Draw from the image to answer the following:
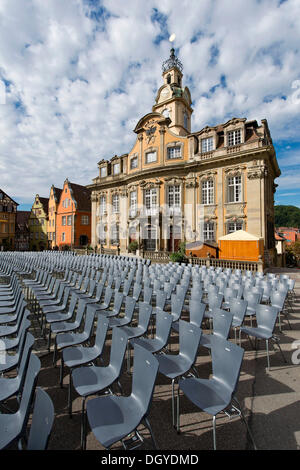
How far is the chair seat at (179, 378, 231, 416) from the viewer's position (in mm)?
2443

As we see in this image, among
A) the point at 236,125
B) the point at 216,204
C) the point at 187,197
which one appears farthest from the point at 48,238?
the point at 236,125

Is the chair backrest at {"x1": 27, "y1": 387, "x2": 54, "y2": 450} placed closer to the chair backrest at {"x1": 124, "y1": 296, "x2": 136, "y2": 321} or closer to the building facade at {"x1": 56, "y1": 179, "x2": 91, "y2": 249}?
the chair backrest at {"x1": 124, "y1": 296, "x2": 136, "y2": 321}

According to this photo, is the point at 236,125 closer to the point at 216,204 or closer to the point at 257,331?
the point at 216,204

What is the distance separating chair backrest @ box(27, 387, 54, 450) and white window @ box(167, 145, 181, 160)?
25.9 m

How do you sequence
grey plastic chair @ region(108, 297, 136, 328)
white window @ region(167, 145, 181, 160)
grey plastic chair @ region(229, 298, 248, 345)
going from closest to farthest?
grey plastic chair @ region(229, 298, 248, 345) < grey plastic chair @ region(108, 297, 136, 328) < white window @ region(167, 145, 181, 160)

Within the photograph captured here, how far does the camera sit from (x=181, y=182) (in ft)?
81.1

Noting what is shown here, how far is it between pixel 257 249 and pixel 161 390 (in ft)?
50.1

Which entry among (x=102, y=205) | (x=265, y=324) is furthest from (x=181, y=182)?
(x=265, y=324)

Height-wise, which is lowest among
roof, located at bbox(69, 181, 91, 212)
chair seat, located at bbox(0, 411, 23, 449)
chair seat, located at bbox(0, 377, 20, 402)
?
chair seat, located at bbox(0, 377, 20, 402)

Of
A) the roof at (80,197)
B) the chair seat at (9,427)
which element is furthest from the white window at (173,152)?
the chair seat at (9,427)

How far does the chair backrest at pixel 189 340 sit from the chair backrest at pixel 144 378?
922mm

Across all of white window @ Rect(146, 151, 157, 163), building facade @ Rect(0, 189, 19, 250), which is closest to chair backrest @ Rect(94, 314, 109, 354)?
white window @ Rect(146, 151, 157, 163)

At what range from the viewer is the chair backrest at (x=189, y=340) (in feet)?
10.9

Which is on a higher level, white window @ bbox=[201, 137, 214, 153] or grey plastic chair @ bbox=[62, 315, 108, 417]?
white window @ bbox=[201, 137, 214, 153]
